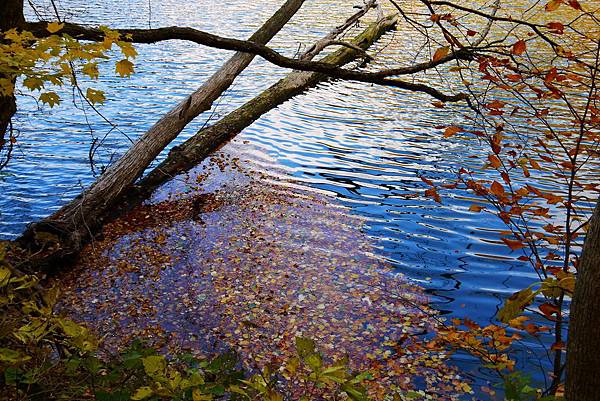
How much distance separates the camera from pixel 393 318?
17.8 feet

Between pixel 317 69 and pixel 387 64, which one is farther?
pixel 387 64

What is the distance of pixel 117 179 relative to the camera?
737 centimetres

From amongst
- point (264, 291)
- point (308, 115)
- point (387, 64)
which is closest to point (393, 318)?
point (264, 291)

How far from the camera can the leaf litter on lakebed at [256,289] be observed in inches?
195

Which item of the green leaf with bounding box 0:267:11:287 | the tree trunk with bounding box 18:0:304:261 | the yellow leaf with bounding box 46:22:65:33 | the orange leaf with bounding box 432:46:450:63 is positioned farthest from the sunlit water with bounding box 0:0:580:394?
the green leaf with bounding box 0:267:11:287

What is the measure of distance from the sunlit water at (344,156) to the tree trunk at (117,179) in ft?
2.04

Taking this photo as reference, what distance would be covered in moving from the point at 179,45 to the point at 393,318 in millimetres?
14894

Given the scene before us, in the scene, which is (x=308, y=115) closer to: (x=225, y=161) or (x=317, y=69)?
(x=225, y=161)

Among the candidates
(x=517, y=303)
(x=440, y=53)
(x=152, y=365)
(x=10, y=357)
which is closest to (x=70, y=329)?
(x=10, y=357)

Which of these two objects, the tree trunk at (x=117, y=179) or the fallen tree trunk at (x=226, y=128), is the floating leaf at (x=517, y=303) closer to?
the tree trunk at (x=117, y=179)

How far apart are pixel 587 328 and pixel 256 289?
427cm

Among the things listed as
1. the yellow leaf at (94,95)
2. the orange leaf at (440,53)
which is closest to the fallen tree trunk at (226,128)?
the yellow leaf at (94,95)

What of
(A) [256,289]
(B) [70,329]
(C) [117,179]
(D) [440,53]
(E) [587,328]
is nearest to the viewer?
(E) [587,328]

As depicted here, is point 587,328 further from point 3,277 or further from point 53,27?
point 53,27
